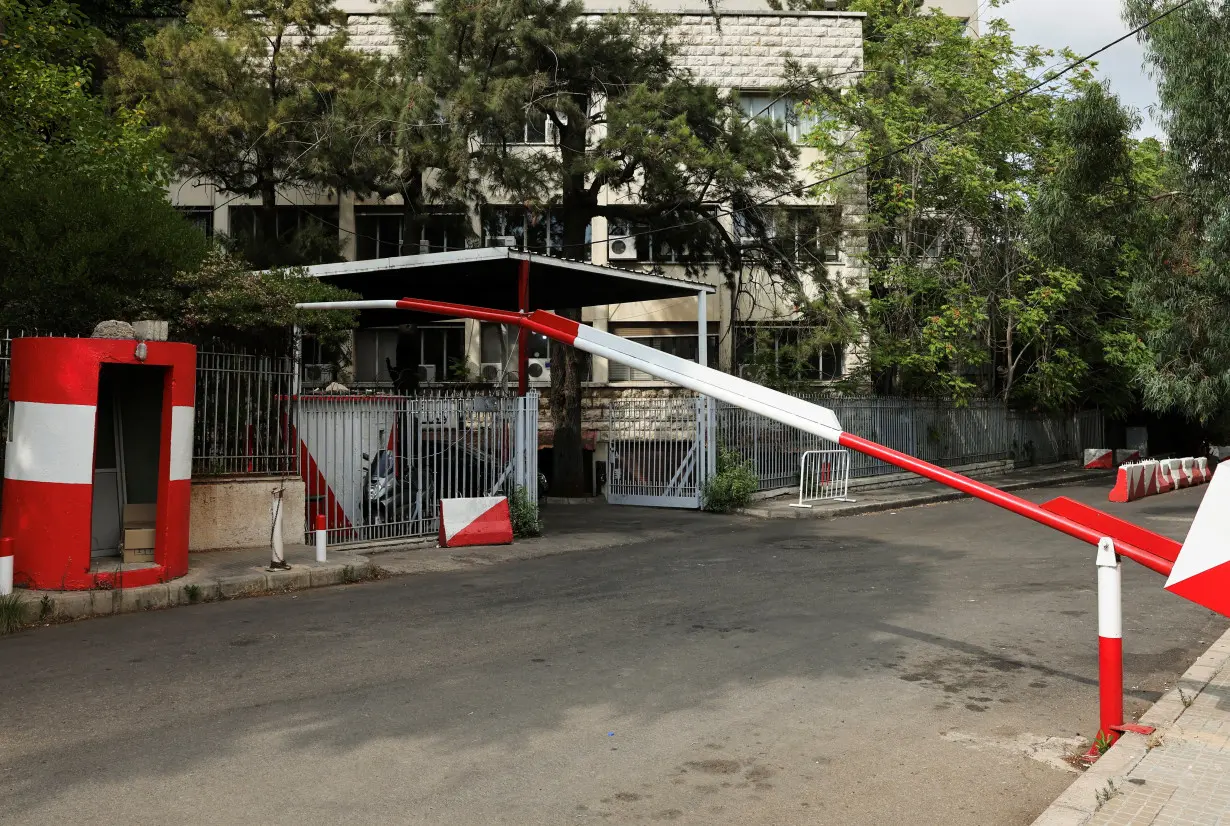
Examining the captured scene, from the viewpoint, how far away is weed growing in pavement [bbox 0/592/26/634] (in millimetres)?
8586

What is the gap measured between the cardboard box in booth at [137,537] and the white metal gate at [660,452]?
1091cm

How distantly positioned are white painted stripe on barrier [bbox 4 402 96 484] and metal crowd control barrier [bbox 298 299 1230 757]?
14.4ft

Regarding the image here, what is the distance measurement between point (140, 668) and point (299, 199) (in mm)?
23461

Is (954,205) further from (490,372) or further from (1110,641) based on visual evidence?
(1110,641)

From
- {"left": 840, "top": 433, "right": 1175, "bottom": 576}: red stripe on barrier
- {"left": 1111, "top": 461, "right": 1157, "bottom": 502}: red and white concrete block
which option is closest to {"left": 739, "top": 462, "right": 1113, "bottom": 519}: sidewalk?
{"left": 1111, "top": 461, "right": 1157, "bottom": 502}: red and white concrete block

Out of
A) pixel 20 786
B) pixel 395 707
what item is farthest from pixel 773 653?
pixel 20 786

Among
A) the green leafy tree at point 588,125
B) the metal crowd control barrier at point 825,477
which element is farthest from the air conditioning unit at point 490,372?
the metal crowd control barrier at point 825,477

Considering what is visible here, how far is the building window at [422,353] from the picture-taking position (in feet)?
96.4

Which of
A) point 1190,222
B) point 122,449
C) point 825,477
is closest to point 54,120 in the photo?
point 122,449

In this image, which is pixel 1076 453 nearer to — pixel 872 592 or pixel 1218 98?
pixel 1218 98

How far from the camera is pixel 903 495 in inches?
882

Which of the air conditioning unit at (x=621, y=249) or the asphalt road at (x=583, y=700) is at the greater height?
the air conditioning unit at (x=621, y=249)

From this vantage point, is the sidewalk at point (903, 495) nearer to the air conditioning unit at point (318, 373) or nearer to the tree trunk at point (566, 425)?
the tree trunk at point (566, 425)

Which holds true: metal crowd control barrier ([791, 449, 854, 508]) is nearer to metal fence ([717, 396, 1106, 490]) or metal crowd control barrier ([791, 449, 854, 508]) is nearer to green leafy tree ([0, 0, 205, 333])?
metal fence ([717, 396, 1106, 490])
